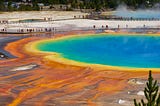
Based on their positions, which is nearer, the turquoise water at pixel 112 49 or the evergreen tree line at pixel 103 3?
the turquoise water at pixel 112 49

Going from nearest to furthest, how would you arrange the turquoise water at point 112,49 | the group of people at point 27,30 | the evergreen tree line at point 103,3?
the turquoise water at point 112,49, the group of people at point 27,30, the evergreen tree line at point 103,3

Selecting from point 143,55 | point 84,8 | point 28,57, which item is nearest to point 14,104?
point 28,57

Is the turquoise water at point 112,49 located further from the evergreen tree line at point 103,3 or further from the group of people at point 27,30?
the evergreen tree line at point 103,3

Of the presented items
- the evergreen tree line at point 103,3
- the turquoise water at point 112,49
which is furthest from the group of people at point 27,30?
the evergreen tree line at point 103,3

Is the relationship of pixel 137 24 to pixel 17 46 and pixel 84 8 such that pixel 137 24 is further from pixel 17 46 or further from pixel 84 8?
pixel 84 8

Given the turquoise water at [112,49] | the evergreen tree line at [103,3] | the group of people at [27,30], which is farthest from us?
the evergreen tree line at [103,3]

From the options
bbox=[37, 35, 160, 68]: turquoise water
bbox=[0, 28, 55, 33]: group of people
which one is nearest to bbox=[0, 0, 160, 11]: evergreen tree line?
bbox=[0, 28, 55, 33]: group of people

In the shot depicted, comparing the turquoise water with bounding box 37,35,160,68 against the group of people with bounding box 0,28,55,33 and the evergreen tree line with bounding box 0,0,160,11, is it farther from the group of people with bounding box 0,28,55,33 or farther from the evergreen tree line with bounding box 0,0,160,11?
the evergreen tree line with bounding box 0,0,160,11

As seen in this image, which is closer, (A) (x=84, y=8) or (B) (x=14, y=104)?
(B) (x=14, y=104)
